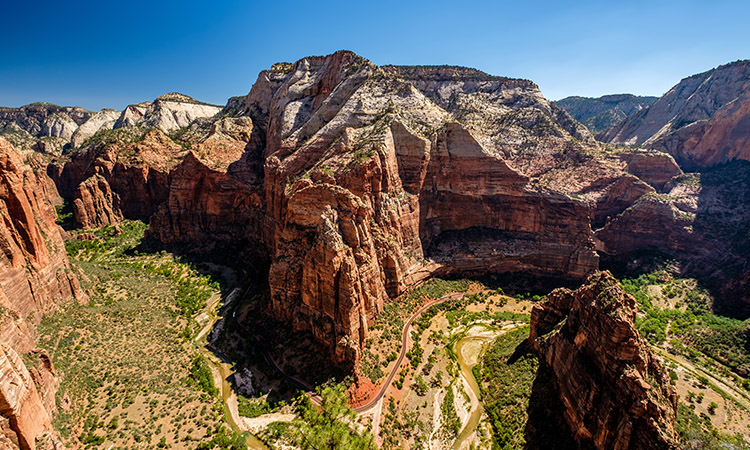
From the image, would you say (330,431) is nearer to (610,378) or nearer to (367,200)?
(610,378)

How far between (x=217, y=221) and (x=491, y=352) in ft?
224

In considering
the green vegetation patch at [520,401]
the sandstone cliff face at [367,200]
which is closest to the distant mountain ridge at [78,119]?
the sandstone cliff face at [367,200]

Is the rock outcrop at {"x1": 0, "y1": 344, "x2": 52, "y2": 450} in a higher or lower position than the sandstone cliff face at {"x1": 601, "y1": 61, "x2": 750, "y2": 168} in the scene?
lower

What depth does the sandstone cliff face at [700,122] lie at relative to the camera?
8412 cm

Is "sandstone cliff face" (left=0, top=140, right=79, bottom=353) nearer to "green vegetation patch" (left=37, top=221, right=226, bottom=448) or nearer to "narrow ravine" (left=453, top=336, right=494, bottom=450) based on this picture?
"green vegetation patch" (left=37, top=221, right=226, bottom=448)

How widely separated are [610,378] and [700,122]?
378 ft

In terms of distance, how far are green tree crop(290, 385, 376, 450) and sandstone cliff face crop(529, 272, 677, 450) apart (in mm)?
19394

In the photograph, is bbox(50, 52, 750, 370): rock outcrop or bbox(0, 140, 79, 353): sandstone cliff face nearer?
bbox(0, 140, 79, 353): sandstone cliff face

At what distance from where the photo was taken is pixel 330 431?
90.3 feet

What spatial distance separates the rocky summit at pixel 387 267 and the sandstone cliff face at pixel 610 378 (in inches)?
8.2

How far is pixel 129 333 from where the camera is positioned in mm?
43406

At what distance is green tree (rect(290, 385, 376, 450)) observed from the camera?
26.2 m

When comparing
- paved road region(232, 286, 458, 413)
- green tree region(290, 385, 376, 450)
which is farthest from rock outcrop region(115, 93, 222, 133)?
green tree region(290, 385, 376, 450)

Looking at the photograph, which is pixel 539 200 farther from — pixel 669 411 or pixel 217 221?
pixel 217 221
